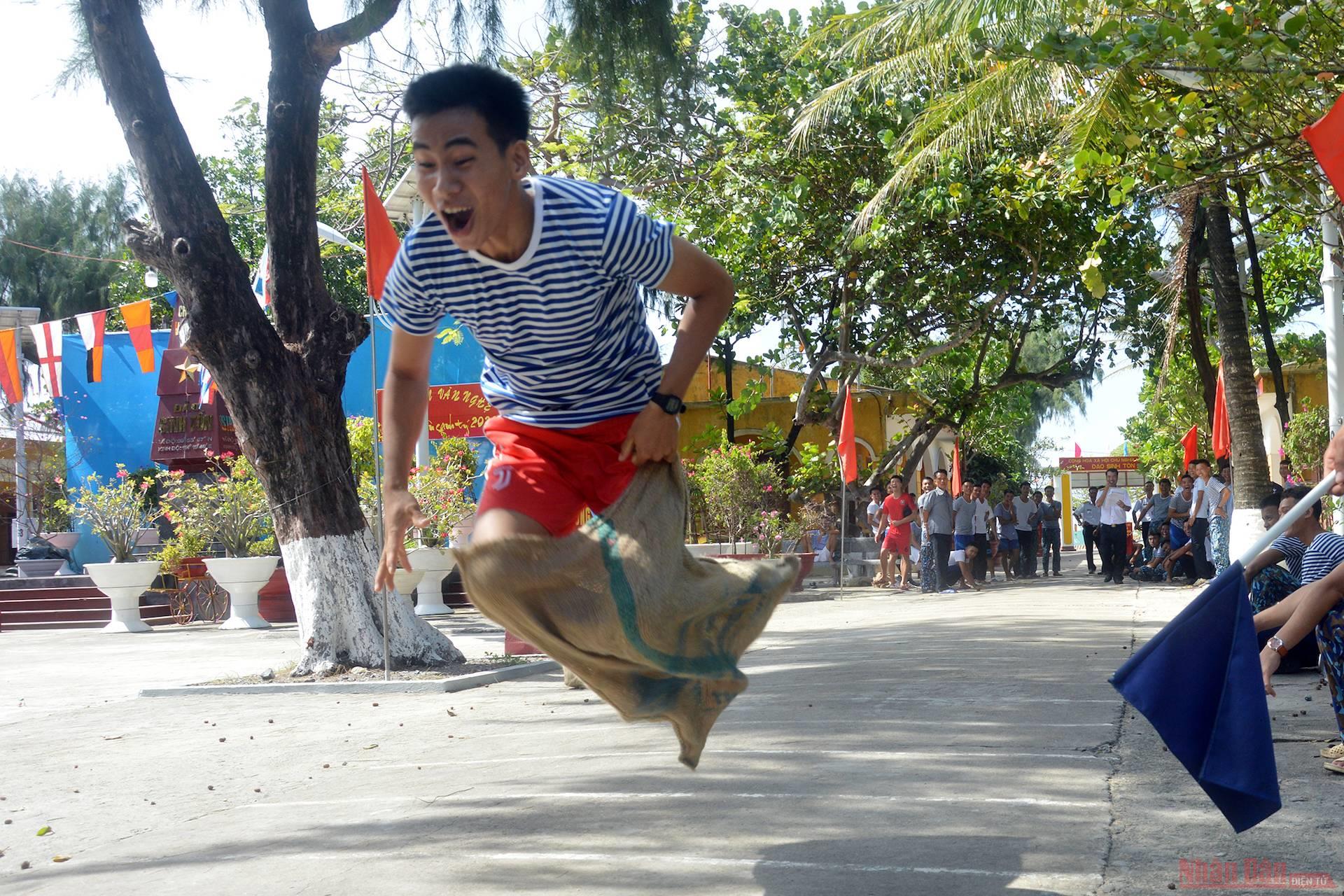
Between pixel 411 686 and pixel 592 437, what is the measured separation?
6.12 m

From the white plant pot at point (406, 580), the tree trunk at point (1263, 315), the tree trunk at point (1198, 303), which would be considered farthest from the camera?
the tree trunk at point (1263, 315)

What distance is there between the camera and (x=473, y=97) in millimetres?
3572

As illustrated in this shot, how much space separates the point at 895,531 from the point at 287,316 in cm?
1299

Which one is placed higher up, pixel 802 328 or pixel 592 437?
pixel 802 328

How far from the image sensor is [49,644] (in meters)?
16.6

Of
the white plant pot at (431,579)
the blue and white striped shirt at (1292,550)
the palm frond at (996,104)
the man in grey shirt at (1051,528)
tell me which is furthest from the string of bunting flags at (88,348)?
the blue and white striped shirt at (1292,550)

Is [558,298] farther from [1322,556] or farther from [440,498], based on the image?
[440,498]

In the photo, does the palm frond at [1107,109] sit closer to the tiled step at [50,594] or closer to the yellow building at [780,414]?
the tiled step at [50,594]

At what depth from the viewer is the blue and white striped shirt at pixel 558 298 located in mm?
3645

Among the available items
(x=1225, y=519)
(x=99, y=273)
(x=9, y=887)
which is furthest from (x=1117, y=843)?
(x=99, y=273)

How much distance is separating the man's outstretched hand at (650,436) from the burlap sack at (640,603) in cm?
9

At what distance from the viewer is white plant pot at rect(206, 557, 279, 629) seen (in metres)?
17.5

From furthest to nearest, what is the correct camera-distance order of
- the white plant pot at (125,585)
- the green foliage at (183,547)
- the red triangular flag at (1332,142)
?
the green foliage at (183,547) → the white plant pot at (125,585) → the red triangular flag at (1332,142)

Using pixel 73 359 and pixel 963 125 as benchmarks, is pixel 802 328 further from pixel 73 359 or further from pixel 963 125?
pixel 73 359
